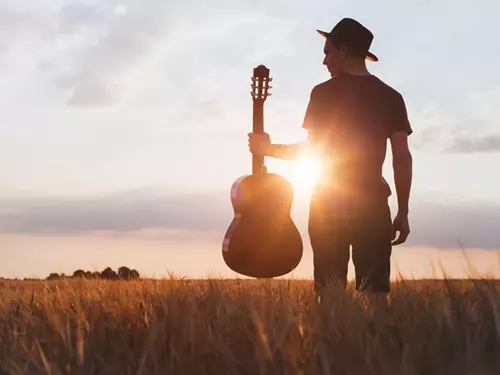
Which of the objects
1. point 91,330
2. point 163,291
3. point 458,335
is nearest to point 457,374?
point 458,335

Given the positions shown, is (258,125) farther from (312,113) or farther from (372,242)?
(372,242)

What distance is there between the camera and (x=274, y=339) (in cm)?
258

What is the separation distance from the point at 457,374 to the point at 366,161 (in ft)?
8.24

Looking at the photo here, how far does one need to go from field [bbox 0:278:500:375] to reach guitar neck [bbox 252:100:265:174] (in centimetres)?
300

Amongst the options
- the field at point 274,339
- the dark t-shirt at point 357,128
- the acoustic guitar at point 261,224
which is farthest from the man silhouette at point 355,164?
the acoustic guitar at point 261,224

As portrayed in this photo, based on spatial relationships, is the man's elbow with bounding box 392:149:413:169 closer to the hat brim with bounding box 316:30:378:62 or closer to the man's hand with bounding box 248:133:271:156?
the hat brim with bounding box 316:30:378:62

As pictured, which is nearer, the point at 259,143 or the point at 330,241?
the point at 330,241

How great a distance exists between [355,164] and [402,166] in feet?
1.04

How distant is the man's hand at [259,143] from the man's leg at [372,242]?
0.90 meters

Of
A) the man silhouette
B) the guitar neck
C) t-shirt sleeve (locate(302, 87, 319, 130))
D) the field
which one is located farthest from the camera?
the guitar neck

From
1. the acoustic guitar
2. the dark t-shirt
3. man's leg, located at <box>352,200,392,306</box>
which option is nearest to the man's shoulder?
the dark t-shirt

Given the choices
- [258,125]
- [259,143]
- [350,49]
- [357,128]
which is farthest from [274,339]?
[258,125]

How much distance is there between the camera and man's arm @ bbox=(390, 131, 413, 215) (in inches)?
193

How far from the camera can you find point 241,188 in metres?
6.60
